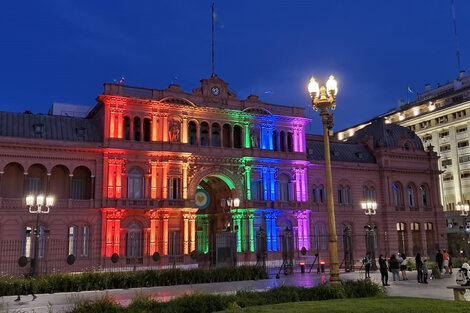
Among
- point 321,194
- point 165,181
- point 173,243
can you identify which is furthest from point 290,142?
point 173,243

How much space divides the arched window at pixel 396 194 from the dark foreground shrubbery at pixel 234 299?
142 ft

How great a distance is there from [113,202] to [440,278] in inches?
1074

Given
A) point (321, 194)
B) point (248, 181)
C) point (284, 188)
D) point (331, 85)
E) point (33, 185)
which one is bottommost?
point (321, 194)

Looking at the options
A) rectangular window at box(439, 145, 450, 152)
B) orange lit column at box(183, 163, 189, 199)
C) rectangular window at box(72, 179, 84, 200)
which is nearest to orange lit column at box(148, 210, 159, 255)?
orange lit column at box(183, 163, 189, 199)

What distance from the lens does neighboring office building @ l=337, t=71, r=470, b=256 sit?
267 feet

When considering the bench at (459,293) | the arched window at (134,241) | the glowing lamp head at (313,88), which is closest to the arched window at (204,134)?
the arched window at (134,241)

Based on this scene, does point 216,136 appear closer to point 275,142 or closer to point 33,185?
point 275,142

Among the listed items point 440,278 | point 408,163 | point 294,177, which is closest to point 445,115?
point 408,163

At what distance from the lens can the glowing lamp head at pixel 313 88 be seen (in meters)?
21.2

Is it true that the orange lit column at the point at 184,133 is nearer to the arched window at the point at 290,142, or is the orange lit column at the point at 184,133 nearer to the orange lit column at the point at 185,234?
the orange lit column at the point at 185,234

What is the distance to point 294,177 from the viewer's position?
176ft

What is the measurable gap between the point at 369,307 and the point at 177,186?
109 ft

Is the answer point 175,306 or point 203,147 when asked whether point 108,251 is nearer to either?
point 203,147

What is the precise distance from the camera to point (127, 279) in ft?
89.8
